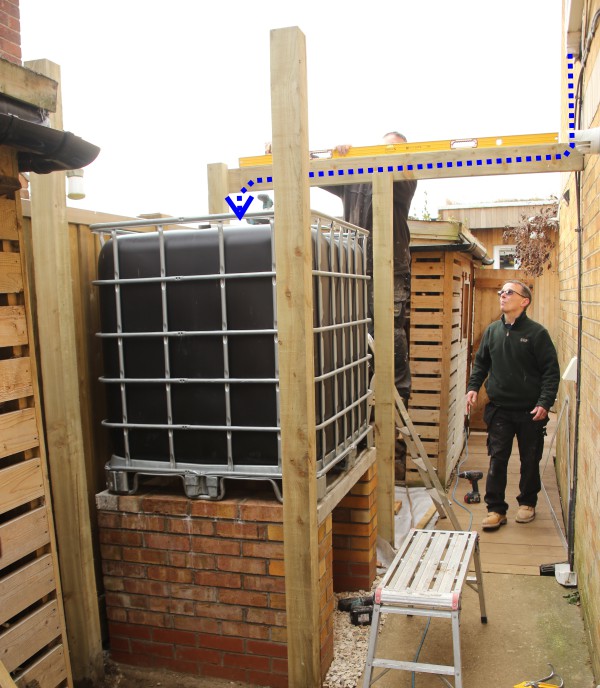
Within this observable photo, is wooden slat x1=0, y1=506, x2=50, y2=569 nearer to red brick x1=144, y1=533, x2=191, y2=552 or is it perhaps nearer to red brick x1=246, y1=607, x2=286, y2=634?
red brick x1=144, y1=533, x2=191, y2=552

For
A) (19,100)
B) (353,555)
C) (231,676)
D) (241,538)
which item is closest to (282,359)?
(241,538)

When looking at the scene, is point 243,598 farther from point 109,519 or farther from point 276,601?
point 109,519

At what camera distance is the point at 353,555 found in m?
4.10

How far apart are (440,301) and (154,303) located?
410 centimetres

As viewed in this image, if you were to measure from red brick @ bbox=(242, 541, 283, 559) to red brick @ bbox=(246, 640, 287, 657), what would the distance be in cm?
42

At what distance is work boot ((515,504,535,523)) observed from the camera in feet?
18.2

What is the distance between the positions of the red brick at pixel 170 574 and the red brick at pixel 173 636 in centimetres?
26

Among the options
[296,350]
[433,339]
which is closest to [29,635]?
[296,350]

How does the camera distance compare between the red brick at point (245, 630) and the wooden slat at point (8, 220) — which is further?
the red brick at point (245, 630)

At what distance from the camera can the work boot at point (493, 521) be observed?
5383 mm

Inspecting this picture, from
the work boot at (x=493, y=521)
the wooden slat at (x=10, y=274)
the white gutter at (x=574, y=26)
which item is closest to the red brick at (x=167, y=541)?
the wooden slat at (x=10, y=274)

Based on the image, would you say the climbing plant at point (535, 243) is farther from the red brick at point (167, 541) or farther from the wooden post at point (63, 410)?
the wooden post at point (63, 410)

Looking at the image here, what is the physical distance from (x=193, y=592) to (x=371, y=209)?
3394 millimetres

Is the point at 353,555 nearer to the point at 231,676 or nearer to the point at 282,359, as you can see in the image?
the point at 231,676
